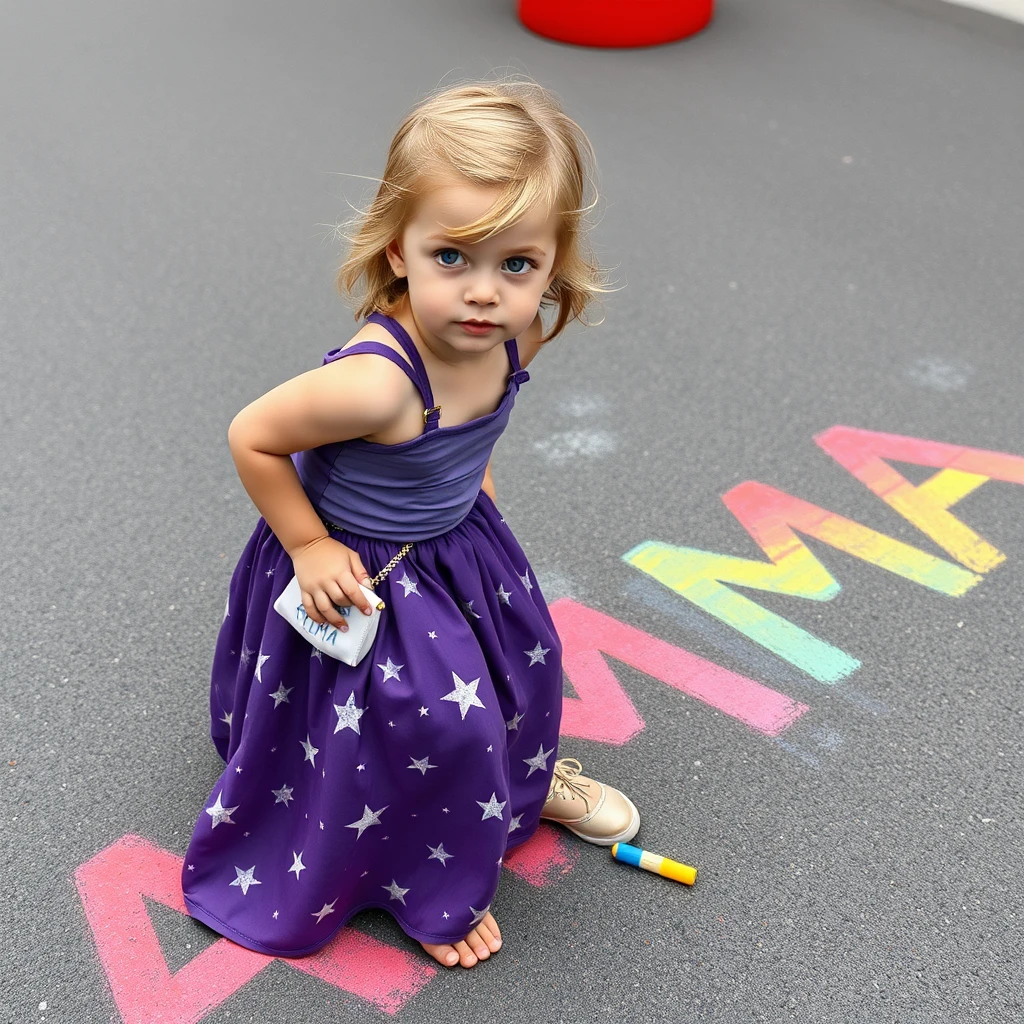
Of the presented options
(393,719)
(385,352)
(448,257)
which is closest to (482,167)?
(448,257)

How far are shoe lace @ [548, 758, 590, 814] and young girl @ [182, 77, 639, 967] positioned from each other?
0.01m

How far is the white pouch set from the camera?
65.4 inches

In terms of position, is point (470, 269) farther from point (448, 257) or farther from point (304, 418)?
point (304, 418)

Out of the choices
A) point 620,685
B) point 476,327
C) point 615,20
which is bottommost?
point 620,685

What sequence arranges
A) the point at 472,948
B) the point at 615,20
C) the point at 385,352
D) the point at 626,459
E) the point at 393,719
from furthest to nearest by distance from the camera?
the point at 615,20
the point at 626,459
the point at 472,948
the point at 393,719
the point at 385,352

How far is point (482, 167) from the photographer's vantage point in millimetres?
1465

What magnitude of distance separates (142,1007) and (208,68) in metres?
5.07

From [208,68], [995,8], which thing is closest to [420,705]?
[208,68]

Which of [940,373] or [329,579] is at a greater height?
[329,579]

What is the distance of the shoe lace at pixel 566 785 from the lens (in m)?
2.10

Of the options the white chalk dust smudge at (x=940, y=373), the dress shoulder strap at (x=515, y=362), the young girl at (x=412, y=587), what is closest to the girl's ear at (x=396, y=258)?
the young girl at (x=412, y=587)

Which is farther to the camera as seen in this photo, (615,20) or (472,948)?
(615,20)

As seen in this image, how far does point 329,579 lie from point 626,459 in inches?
64.8

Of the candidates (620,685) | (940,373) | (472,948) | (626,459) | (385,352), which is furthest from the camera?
(940,373)
